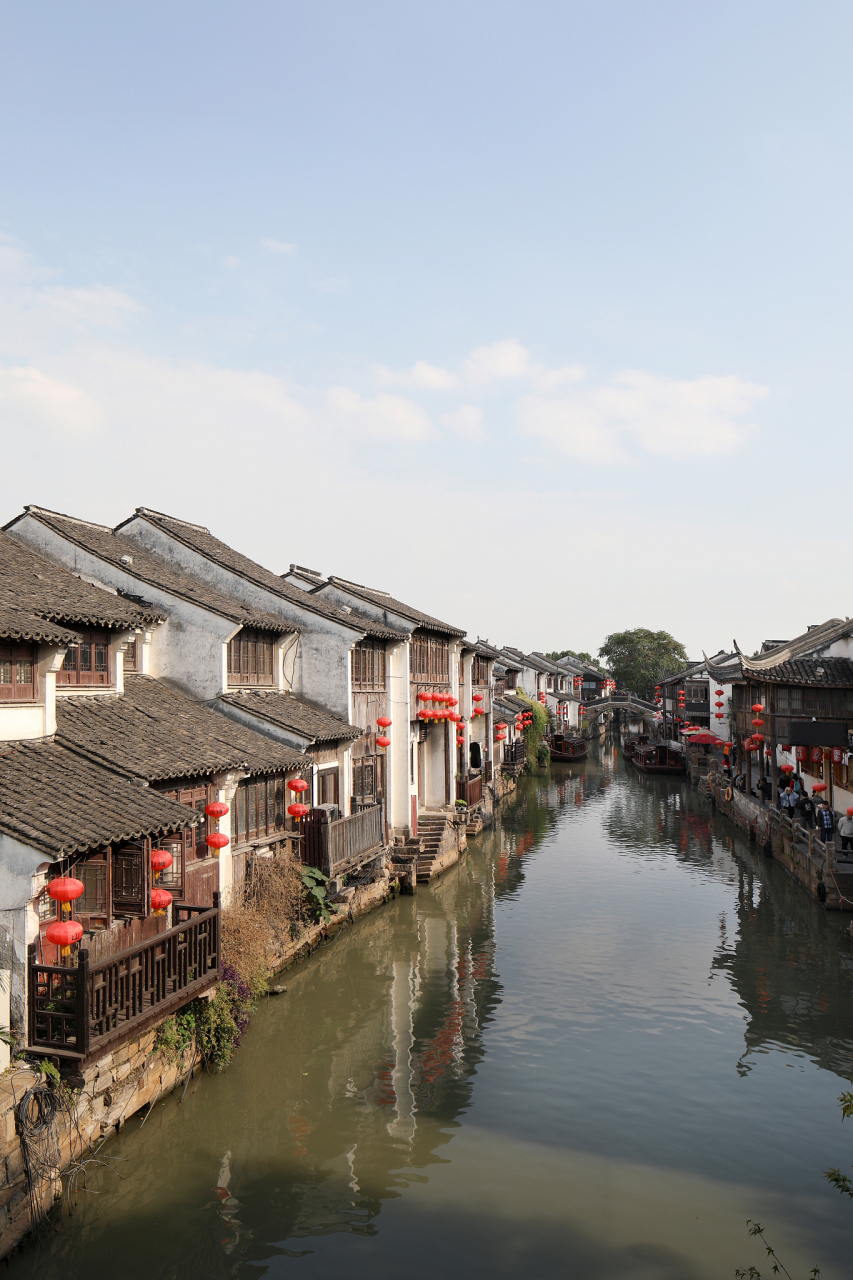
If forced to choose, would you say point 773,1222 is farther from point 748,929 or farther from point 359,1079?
point 748,929

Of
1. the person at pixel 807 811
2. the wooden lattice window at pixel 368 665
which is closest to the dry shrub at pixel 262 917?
the wooden lattice window at pixel 368 665

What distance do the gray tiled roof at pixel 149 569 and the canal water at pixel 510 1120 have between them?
8.33 meters

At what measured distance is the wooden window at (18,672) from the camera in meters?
12.6

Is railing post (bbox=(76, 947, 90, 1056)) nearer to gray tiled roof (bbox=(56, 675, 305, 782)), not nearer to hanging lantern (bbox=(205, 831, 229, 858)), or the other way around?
gray tiled roof (bbox=(56, 675, 305, 782))

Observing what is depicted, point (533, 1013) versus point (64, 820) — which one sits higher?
point (64, 820)

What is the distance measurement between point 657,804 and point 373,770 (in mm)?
25961

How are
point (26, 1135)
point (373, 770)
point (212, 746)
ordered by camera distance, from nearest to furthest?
point (26, 1135)
point (212, 746)
point (373, 770)

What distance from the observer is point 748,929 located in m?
22.8

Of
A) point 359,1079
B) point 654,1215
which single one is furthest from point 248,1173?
point 654,1215

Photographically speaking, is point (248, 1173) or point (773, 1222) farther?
point (248, 1173)

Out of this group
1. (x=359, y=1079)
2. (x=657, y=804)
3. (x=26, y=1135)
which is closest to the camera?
(x=26, y=1135)

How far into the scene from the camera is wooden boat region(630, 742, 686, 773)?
5978 cm

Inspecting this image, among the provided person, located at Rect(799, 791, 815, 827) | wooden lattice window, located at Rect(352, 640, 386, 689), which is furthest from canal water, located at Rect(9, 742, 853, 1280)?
person, located at Rect(799, 791, 815, 827)

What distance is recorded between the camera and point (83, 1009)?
9.70 m
